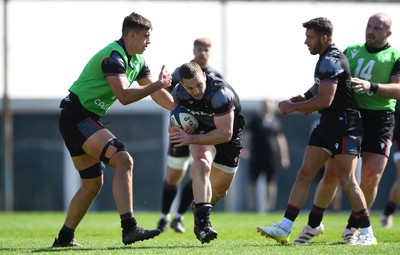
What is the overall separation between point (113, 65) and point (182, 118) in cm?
93

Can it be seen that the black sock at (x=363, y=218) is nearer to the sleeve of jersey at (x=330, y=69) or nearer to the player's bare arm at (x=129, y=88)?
the sleeve of jersey at (x=330, y=69)

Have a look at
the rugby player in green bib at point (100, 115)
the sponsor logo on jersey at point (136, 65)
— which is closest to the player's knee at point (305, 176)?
the rugby player in green bib at point (100, 115)

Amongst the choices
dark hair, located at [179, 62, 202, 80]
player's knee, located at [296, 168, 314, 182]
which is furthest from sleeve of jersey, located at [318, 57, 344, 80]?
dark hair, located at [179, 62, 202, 80]

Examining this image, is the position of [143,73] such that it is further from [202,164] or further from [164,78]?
[202,164]

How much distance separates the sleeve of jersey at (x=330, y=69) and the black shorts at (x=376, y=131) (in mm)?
978

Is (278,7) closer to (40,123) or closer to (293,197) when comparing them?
(40,123)

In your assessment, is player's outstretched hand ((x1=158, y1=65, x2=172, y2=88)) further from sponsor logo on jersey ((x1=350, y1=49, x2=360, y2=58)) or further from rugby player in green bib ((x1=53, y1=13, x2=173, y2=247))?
sponsor logo on jersey ((x1=350, y1=49, x2=360, y2=58))

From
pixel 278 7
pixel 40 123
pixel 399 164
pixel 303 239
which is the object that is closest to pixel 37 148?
pixel 40 123

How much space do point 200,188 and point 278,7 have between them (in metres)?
14.3

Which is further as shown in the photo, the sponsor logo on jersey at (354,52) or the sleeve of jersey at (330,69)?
the sponsor logo on jersey at (354,52)

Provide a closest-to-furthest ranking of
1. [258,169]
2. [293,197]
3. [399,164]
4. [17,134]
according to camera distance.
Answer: [293,197]
[399,164]
[258,169]
[17,134]

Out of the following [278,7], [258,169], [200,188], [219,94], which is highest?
[278,7]

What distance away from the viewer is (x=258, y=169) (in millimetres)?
19828

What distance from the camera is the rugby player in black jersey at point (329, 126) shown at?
8914 mm
